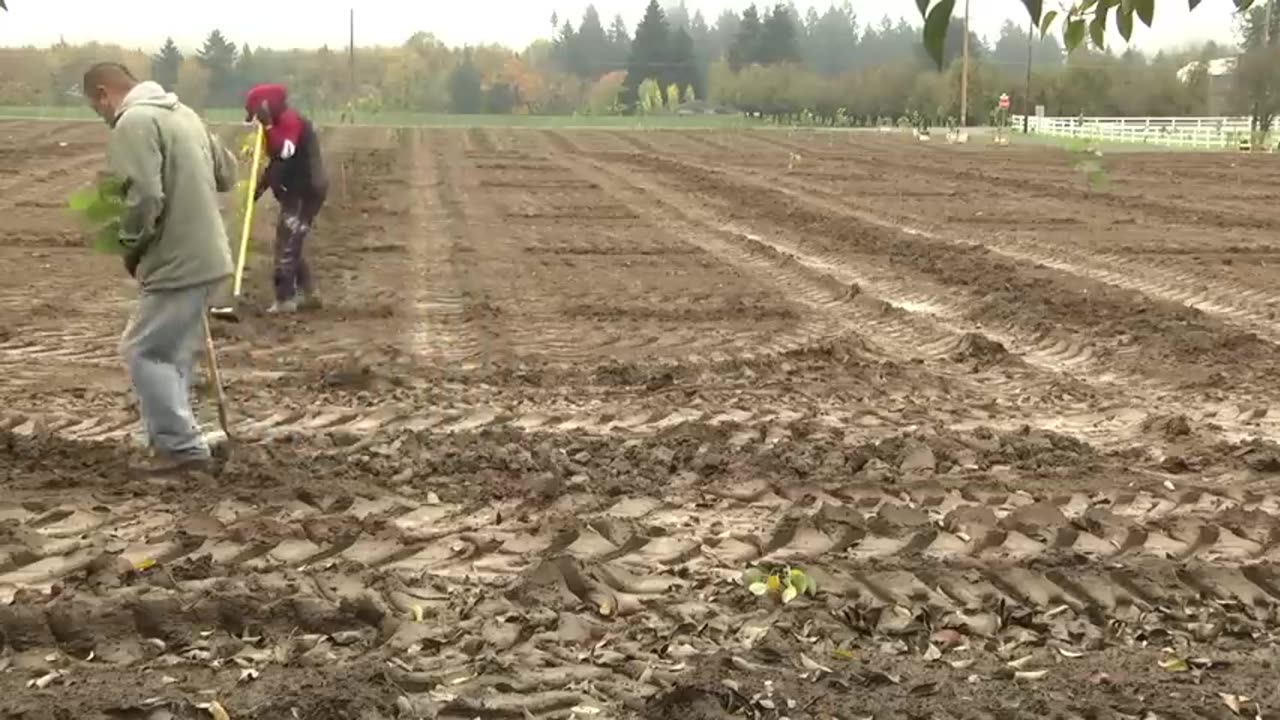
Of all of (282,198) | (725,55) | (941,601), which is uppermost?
(725,55)

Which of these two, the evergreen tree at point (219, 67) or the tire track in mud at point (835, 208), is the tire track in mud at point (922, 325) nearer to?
the tire track in mud at point (835, 208)

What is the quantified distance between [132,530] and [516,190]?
17.8m

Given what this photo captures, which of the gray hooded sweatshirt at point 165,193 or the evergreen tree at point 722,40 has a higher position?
the evergreen tree at point 722,40

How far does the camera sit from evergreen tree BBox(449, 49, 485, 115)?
210 feet

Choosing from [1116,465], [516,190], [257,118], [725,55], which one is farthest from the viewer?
[725,55]

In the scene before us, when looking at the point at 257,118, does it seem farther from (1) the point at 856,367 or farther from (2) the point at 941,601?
(2) the point at 941,601

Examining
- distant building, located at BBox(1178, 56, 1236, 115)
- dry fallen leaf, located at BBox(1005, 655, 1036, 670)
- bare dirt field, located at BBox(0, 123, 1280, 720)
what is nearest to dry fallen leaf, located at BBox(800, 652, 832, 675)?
bare dirt field, located at BBox(0, 123, 1280, 720)

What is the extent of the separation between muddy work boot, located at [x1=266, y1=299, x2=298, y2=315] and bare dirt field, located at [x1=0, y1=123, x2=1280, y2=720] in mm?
507

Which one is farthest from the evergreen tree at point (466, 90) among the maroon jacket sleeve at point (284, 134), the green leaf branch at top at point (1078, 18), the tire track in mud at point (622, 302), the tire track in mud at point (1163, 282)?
the green leaf branch at top at point (1078, 18)

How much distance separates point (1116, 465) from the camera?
253 inches

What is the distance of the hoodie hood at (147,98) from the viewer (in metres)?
5.61

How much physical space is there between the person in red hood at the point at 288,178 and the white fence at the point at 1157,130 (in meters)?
36.9

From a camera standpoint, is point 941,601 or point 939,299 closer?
point 941,601


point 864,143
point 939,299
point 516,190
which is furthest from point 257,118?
point 864,143
